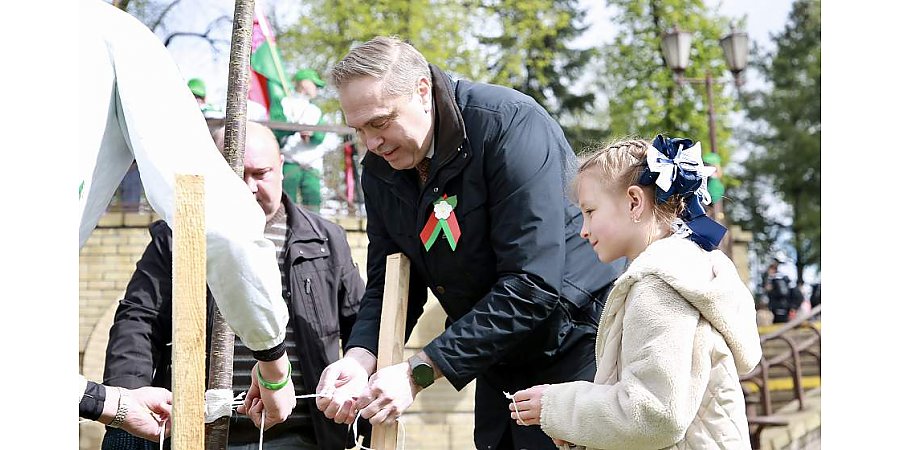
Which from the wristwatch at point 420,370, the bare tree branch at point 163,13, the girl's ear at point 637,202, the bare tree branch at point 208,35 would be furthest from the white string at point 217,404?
the bare tree branch at point 163,13

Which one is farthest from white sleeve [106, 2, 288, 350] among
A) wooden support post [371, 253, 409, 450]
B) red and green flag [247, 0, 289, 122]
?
red and green flag [247, 0, 289, 122]

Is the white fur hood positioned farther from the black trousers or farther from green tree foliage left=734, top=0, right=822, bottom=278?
green tree foliage left=734, top=0, right=822, bottom=278

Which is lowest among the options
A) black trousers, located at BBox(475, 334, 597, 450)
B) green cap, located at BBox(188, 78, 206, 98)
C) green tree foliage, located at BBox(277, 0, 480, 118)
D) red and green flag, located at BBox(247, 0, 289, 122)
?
→ black trousers, located at BBox(475, 334, 597, 450)

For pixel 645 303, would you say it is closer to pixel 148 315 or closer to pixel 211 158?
pixel 211 158

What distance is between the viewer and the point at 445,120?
3.62 meters

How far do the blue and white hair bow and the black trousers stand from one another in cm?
78

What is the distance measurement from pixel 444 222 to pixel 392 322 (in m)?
0.40

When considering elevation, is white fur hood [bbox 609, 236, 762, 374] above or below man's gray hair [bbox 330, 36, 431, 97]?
below

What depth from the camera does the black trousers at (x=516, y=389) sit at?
3.68 meters

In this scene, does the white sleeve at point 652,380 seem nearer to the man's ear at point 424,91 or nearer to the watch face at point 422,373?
the watch face at point 422,373

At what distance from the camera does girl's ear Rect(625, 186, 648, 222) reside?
303 centimetres

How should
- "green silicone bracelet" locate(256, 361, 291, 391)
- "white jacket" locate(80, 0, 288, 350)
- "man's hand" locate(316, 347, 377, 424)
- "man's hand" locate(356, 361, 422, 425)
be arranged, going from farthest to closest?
"man's hand" locate(316, 347, 377, 424)
"man's hand" locate(356, 361, 422, 425)
"green silicone bracelet" locate(256, 361, 291, 391)
"white jacket" locate(80, 0, 288, 350)

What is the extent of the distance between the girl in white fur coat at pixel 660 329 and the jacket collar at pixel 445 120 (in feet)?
2.16

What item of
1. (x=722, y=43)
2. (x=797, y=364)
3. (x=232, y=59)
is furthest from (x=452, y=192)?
(x=722, y=43)
